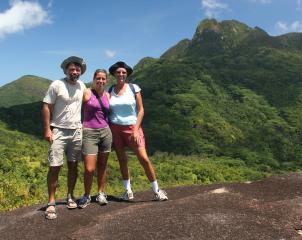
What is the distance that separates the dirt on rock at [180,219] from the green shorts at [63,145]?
1.20 metres

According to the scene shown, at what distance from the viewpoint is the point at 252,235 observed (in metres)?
7.68

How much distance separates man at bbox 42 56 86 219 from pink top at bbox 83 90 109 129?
0.77ft

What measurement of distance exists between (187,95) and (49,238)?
7306 inches

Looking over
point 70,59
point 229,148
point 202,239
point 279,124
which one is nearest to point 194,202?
point 202,239

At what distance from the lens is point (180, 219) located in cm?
827

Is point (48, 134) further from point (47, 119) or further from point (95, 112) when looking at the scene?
point (95, 112)

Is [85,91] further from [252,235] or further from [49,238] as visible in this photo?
[252,235]

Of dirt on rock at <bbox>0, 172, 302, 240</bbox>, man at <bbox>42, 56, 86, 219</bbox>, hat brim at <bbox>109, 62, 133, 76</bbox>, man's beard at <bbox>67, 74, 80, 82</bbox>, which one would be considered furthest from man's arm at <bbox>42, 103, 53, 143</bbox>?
dirt on rock at <bbox>0, 172, 302, 240</bbox>

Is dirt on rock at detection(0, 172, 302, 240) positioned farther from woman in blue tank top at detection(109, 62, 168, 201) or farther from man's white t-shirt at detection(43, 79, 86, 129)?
man's white t-shirt at detection(43, 79, 86, 129)

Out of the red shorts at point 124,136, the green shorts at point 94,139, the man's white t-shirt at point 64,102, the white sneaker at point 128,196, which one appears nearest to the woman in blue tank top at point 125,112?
the red shorts at point 124,136

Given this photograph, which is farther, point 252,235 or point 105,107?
point 105,107

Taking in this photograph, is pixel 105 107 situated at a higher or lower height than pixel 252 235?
higher

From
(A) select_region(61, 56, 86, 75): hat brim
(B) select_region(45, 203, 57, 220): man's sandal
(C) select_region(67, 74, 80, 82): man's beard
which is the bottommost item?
(B) select_region(45, 203, 57, 220): man's sandal

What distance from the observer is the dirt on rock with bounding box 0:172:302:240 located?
7.86 meters
